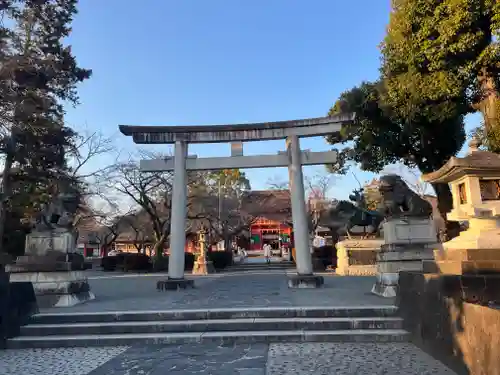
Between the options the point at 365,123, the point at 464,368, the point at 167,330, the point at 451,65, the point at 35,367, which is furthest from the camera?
the point at 365,123

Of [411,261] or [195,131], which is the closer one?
[411,261]

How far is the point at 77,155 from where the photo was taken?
20609mm

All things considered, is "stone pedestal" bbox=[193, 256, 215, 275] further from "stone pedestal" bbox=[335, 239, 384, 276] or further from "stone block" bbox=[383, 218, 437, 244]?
"stone block" bbox=[383, 218, 437, 244]

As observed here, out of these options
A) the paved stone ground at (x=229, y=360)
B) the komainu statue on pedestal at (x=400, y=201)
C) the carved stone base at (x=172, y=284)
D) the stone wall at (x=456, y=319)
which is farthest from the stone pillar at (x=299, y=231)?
the paved stone ground at (x=229, y=360)

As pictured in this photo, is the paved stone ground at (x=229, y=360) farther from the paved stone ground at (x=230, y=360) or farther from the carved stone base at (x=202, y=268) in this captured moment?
the carved stone base at (x=202, y=268)

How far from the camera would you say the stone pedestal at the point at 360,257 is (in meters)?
16.8

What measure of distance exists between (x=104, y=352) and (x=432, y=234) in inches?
278

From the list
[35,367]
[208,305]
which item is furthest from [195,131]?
[35,367]

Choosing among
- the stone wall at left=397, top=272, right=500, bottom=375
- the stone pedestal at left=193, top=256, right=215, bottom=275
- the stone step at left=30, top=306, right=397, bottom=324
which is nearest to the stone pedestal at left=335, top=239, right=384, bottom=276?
the stone pedestal at left=193, top=256, right=215, bottom=275

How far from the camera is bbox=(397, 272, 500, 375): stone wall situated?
348 cm

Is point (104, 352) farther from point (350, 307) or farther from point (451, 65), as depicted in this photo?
point (451, 65)

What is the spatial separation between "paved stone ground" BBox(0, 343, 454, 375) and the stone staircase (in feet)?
0.69

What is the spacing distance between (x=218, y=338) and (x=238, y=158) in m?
6.42

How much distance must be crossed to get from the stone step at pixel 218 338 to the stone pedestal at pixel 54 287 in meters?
1.90
